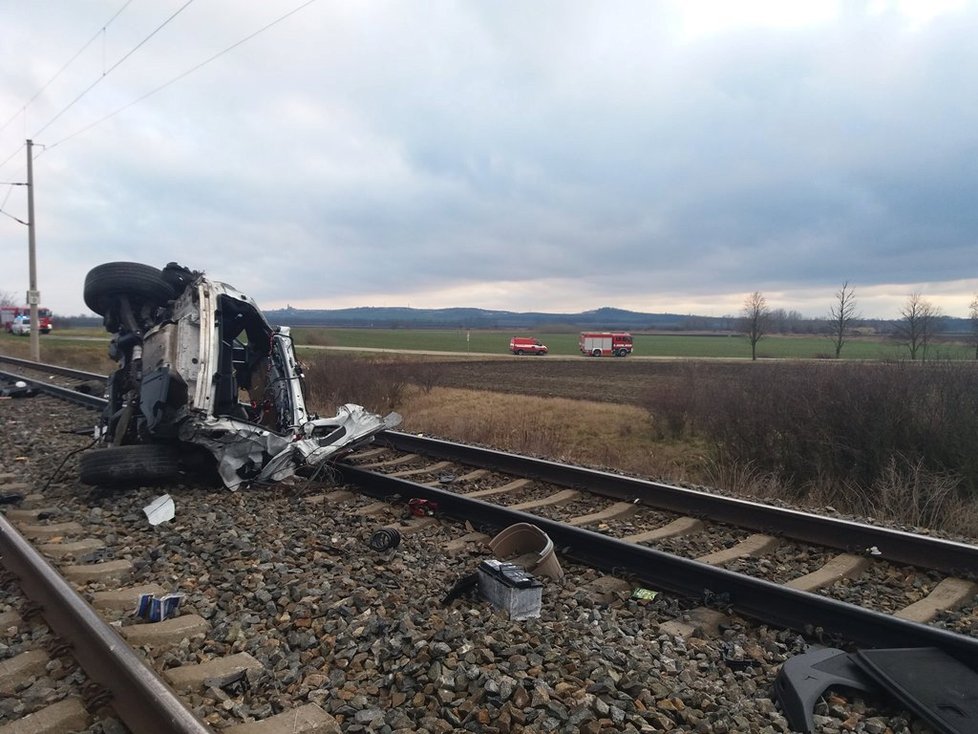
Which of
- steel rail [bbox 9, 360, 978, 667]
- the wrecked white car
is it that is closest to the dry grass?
steel rail [bbox 9, 360, 978, 667]

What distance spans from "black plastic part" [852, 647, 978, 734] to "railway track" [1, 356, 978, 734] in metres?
0.21

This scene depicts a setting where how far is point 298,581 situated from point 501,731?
2.24 meters

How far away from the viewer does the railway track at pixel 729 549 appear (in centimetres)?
446

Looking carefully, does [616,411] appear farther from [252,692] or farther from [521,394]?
[252,692]

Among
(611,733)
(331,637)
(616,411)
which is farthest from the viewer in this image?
(616,411)

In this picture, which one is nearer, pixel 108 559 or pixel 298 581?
pixel 298 581

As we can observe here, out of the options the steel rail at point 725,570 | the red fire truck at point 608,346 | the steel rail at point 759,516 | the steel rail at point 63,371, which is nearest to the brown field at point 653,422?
the steel rail at point 759,516

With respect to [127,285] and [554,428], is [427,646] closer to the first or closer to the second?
[127,285]

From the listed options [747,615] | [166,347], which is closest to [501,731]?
[747,615]

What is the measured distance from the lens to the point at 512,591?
4340 mm

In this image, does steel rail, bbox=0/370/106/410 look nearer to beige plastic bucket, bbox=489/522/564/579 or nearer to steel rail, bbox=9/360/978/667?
steel rail, bbox=9/360/978/667

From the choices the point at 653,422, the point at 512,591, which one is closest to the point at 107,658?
the point at 512,591

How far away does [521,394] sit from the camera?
25922mm

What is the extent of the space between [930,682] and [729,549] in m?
2.38
